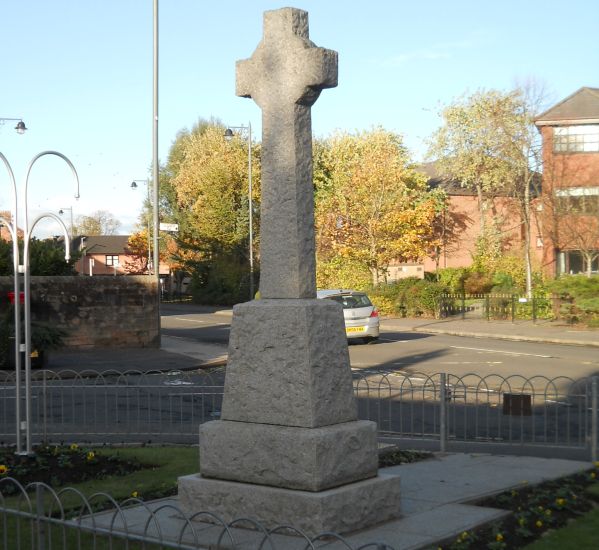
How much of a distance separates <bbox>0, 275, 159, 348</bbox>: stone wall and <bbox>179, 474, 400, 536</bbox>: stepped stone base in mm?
18139

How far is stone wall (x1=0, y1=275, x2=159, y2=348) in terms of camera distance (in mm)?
24781

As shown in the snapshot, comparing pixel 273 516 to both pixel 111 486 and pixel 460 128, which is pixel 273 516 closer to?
pixel 111 486

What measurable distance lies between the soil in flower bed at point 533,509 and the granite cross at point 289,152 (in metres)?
2.16

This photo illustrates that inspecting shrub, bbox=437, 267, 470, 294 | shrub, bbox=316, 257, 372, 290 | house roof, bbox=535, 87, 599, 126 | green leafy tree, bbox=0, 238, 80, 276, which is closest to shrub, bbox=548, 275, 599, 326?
shrub, bbox=437, 267, 470, 294

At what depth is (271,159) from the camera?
7.07 m

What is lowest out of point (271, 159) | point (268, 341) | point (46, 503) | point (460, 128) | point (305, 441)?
point (46, 503)

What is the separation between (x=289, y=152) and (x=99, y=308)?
63.8 ft

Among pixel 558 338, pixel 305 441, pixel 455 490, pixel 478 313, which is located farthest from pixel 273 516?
pixel 478 313

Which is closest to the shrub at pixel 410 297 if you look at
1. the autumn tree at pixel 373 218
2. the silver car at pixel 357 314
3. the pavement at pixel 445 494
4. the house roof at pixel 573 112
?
the autumn tree at pixel 373 218

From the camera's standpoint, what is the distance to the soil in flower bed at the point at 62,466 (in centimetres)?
927

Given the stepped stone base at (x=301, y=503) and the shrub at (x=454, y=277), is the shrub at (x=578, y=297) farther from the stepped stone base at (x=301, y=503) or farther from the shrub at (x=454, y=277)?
the stepped stone base at (x=301, y=503)

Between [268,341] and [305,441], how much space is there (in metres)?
0.83

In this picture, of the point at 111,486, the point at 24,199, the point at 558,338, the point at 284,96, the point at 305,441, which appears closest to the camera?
the point at 305,441

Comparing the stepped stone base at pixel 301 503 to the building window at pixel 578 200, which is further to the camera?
the building window at pixel 578 200
